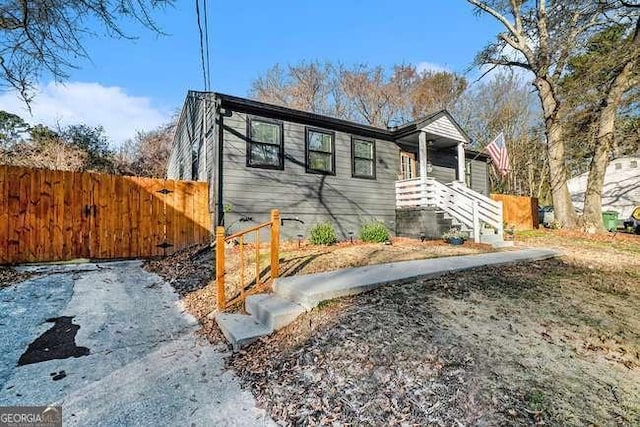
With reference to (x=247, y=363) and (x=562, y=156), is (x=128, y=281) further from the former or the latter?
(x=562, y=156)

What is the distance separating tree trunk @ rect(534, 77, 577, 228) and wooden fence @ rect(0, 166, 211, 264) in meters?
12.2

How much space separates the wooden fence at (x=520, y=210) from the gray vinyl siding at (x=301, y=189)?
7.61 meters

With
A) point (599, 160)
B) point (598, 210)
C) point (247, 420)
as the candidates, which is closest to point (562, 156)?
point (599, 160)

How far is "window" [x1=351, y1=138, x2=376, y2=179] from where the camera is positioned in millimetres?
10087

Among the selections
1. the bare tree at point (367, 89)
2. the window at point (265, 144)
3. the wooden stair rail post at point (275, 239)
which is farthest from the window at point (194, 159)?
the bare tree at point (367, 89)

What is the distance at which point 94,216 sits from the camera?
689cm

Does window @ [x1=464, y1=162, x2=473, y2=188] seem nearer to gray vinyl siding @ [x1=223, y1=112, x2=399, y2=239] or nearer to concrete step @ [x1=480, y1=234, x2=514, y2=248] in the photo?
gray vinyl siding @ [x1=223, y1=112, x2=399, y2=239]

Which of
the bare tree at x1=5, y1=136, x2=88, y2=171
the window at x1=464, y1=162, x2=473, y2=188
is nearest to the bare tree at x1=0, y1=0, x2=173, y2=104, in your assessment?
the bare tree at x1=5, y1=136, x2=88, y2=171

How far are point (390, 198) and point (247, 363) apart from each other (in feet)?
29.3

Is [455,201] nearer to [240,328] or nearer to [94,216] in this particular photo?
[240,328]

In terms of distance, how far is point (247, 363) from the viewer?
2727 mm

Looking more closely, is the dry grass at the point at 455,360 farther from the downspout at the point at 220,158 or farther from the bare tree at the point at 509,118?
the bare tree at the point at 509,118

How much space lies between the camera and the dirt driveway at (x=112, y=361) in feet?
7.07

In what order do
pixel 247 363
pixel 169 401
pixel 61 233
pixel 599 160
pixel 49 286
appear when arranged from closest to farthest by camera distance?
1. pixel 169 401
2. pixel 247 363
3. pixel 49 286
4. pixel 61 233
5. pixel 599 160
